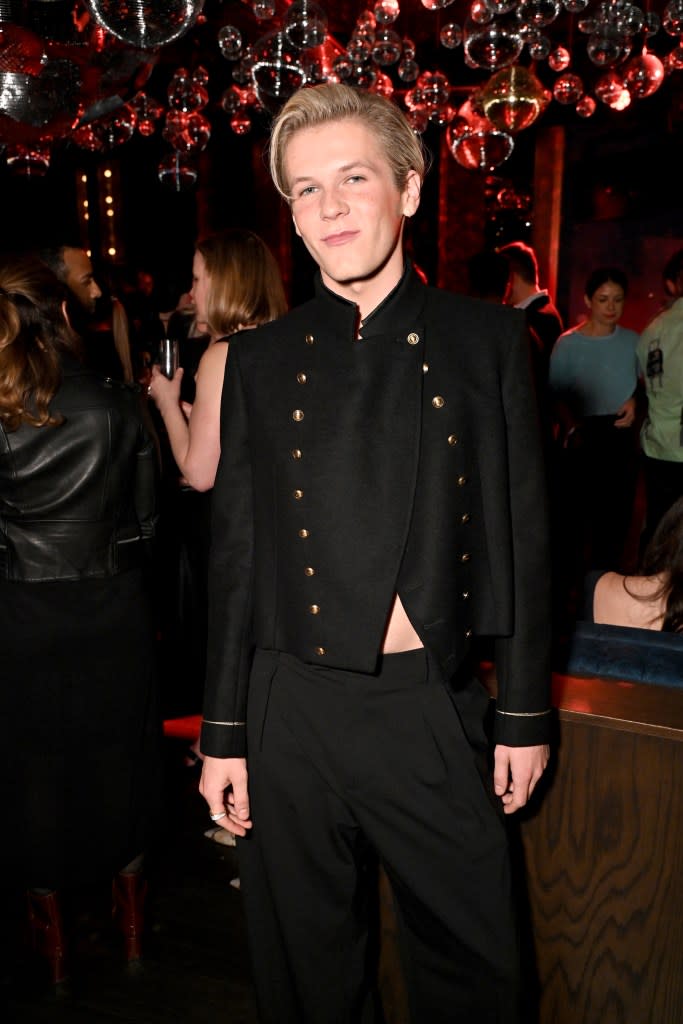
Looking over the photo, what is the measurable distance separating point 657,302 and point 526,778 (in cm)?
896

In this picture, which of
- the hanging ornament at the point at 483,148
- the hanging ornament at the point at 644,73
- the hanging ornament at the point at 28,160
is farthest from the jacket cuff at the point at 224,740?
the hanging ornament at the point at 28,160

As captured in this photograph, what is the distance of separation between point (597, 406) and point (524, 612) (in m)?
4.00

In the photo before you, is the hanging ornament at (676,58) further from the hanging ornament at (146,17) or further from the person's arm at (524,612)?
the person's arm at (524,612)

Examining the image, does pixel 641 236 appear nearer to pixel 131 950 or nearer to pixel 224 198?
pixel 224 198

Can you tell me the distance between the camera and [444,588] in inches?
54.7

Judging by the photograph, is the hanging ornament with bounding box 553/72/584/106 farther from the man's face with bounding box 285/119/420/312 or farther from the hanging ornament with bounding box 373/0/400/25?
the man's face with bounding box 285/119/420/312

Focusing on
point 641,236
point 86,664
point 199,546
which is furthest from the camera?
point 641,236

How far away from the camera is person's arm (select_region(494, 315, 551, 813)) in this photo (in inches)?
54.7

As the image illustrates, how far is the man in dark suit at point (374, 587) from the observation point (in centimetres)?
138

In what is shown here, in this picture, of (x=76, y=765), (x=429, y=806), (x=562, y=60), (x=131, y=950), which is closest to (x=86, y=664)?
(x=76, y=765)

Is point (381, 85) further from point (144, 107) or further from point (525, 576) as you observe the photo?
point (525, 576)

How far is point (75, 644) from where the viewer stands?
87.7 inches

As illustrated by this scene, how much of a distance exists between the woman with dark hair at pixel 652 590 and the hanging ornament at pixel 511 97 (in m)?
2.78

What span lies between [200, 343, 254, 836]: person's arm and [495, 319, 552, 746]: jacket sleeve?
43 cm
